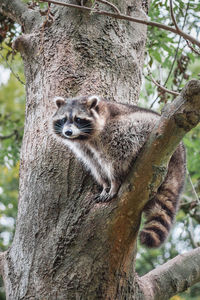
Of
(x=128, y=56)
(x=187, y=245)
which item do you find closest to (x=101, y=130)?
(x=128, y=56)

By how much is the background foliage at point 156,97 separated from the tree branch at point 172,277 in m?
0.93

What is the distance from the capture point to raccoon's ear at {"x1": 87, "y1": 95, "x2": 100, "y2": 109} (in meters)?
3.46

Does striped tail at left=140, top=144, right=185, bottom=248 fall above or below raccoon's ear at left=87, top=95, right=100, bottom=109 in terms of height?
below

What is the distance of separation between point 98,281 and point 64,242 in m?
0.37

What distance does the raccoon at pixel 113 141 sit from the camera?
338 centimetres

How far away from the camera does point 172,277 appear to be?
129 inches

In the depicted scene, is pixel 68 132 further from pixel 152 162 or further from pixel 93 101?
pixel 152 162

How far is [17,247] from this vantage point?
3.11m

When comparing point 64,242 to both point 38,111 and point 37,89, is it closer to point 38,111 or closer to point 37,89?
point 38,111

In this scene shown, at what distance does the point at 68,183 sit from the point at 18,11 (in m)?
2.34

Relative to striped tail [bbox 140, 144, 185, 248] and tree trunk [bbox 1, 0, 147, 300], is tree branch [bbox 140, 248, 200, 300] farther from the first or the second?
striped tail [bbox 140, 144, 185, 248]

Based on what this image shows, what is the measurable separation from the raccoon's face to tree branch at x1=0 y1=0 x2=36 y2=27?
1289 millimetres

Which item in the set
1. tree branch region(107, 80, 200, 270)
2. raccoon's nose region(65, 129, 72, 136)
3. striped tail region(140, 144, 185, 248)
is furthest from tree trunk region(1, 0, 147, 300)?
striped tail region(140, 144, 185, 248)

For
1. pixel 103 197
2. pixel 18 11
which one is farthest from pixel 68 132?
pixel 18 11
